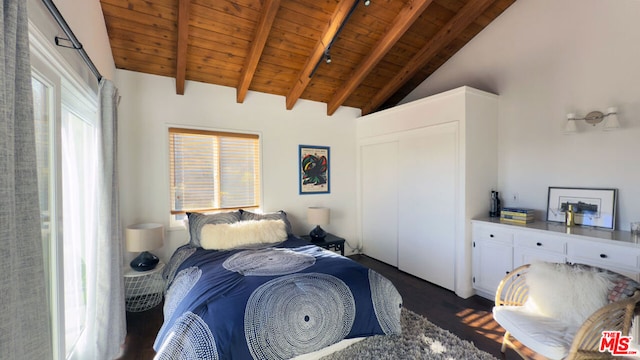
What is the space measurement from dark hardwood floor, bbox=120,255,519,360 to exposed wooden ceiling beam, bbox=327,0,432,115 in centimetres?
270

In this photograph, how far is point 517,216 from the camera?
298 centimetres

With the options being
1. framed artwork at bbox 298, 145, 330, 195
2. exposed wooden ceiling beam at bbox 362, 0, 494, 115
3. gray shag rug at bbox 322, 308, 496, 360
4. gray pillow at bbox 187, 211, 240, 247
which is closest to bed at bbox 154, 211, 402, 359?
gray shag rug at bbox 322, 308, 496, 360

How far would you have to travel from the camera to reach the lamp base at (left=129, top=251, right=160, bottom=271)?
287cm

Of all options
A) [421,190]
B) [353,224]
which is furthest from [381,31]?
[353,224]

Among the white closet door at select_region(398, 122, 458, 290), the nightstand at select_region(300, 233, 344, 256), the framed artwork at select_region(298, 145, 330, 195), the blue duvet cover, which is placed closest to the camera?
the blue duvet cover

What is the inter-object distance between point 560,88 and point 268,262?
3505 millimetres

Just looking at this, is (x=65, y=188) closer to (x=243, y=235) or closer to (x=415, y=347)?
(x=243, y=235)

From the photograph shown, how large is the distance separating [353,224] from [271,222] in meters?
1.86

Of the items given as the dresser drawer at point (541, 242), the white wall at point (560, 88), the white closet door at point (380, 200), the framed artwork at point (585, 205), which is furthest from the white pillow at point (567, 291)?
the white closet door at point (380, 200)

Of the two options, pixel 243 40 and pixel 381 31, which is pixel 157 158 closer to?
pixel 243 40

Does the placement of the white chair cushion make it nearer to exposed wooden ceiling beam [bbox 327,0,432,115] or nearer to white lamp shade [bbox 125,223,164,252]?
exposed wooden ceiling beam [bbox 327,0,432,115]

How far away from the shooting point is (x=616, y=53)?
2615mm

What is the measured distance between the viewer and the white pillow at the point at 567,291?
180cm

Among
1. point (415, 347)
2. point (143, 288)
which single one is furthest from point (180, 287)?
point (415, 347)
